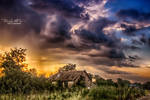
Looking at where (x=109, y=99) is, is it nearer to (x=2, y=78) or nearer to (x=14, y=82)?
(x=14, y=82)

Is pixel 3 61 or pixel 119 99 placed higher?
pixel 3 61

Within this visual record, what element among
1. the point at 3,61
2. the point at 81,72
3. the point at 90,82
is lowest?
the point at 90,82

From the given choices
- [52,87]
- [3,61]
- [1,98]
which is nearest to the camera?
[1,98]

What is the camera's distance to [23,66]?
3888 centimetres

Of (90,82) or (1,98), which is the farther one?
(90,82)

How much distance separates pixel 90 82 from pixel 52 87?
29.7 metres

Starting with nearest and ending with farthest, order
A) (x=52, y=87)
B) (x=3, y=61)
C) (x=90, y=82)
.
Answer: (x=52, y=87), (x=3, y=61), (x=90, y=82)

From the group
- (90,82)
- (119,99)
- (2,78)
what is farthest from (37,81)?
(90,82)

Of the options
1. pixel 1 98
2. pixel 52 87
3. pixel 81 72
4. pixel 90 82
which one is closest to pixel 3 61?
pixel 81 72

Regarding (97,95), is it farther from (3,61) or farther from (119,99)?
(3,61)

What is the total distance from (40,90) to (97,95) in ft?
17.3

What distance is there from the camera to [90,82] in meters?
44.5

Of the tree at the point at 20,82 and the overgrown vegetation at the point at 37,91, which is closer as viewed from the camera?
the overgrown vegetation at the point at 37,91

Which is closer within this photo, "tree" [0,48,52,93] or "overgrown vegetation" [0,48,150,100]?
"overgrown vegetation" [0,48,150,100]
